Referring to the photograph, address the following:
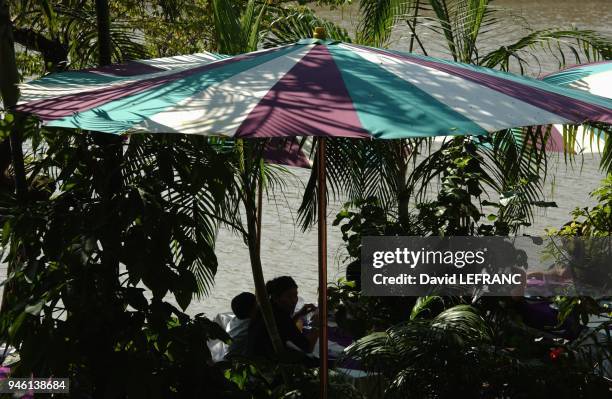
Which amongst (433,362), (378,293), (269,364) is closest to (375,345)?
(433,362)

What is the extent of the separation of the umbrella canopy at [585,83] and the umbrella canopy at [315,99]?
1.88m

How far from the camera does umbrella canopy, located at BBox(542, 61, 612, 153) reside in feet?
18.7

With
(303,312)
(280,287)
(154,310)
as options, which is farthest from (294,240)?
(154,310)

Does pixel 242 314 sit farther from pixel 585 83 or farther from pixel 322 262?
pixel 585 83

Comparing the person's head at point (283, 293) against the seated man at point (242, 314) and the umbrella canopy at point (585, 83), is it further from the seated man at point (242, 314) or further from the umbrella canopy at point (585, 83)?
the umbrella canopy at point (585, 83)

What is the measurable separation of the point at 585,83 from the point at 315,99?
125 inches

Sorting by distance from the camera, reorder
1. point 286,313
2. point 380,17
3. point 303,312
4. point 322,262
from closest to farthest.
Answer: point 322,262 → point 286,313 → point 303,312 → point 380,17

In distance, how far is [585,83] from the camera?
588 cm

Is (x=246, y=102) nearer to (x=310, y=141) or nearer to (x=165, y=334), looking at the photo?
(x=165, y=334)

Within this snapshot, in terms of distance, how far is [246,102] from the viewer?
320 centimetres

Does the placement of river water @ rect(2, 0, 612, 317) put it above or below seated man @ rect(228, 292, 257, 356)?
below

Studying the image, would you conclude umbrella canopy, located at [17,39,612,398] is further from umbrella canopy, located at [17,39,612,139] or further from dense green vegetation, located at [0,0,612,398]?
dense green vegetation, located at [0,0,612,398]

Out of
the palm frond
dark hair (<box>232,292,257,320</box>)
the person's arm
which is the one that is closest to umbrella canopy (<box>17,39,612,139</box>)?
dark hair (<box>232,292,257,320</box>)

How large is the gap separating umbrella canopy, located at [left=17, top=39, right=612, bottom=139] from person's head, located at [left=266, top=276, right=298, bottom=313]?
168 centimetres
